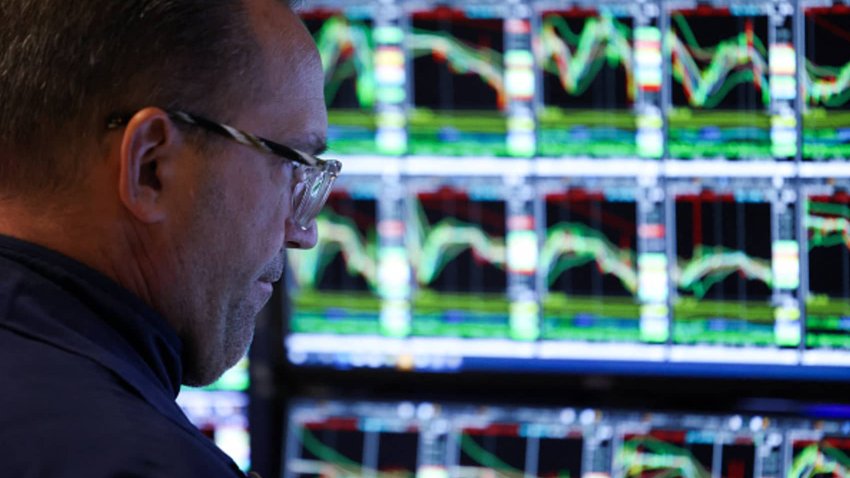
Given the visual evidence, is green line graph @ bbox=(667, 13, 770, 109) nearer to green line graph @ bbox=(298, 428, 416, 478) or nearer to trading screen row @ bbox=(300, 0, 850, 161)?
trading screen row @ bbox=(300, 0, 850, 161)

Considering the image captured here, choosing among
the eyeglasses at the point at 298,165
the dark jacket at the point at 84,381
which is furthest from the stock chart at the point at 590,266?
the dark jacket at the point at 84,381

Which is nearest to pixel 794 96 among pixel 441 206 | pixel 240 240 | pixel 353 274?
pixel 441 206

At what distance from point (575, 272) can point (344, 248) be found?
364 millimetres

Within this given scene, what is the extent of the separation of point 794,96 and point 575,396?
55cm

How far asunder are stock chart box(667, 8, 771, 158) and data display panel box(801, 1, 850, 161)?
0.19 ft

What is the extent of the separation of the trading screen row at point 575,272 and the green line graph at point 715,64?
12 centimetres

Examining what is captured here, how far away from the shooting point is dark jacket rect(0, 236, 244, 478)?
0.96 meters

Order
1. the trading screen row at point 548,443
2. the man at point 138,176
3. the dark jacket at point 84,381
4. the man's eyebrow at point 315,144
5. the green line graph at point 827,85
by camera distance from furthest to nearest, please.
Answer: the trading screen row at point 548,443 < the green line graph at point 827,85 < the man's eyebrow at point 315,144 < the man at point 138,176 < the dark jacket at point 84,381

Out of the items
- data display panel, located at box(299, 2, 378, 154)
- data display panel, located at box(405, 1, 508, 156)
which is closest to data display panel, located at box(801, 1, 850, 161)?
data display panel, located at box(405, 1, 508, 156)

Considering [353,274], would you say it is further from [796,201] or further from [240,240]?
[240,240]

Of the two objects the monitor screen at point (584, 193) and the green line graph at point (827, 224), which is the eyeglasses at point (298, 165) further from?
the green line graph at point (827, 224)

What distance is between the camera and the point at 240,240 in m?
1.29

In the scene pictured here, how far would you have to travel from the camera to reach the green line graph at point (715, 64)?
77.9 inches

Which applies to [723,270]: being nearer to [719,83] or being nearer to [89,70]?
→ [719,83]
